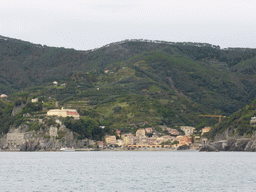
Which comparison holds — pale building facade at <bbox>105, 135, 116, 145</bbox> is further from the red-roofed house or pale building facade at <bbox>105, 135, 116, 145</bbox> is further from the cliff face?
the cliff face

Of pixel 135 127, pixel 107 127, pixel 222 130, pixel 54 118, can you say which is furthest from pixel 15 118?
pixel 222 130

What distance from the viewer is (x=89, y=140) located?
164 m

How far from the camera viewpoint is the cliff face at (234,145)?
412ft

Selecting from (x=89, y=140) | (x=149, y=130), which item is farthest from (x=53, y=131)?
(x=149, y=130)

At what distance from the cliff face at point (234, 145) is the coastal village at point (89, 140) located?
21909 millimetres

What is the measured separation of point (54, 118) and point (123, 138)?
28.8 m

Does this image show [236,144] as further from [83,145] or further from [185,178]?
[185,178]

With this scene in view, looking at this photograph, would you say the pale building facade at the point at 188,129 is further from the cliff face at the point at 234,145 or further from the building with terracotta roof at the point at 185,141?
the cliff face at the point at 234,145

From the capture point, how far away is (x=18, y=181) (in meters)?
56.0

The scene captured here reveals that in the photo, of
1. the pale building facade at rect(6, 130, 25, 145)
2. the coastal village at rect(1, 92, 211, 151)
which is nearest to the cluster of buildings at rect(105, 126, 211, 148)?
the coastal village at rect(1, 92, 211, 151)

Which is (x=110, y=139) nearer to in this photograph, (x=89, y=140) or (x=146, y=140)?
(x=89, y=140)

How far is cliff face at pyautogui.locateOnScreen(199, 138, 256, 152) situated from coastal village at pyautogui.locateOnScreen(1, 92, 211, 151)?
2191 centimetres

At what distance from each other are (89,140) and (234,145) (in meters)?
52.0

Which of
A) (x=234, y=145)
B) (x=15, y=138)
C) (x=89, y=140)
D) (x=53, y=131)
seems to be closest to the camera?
(x=234, y=145)
